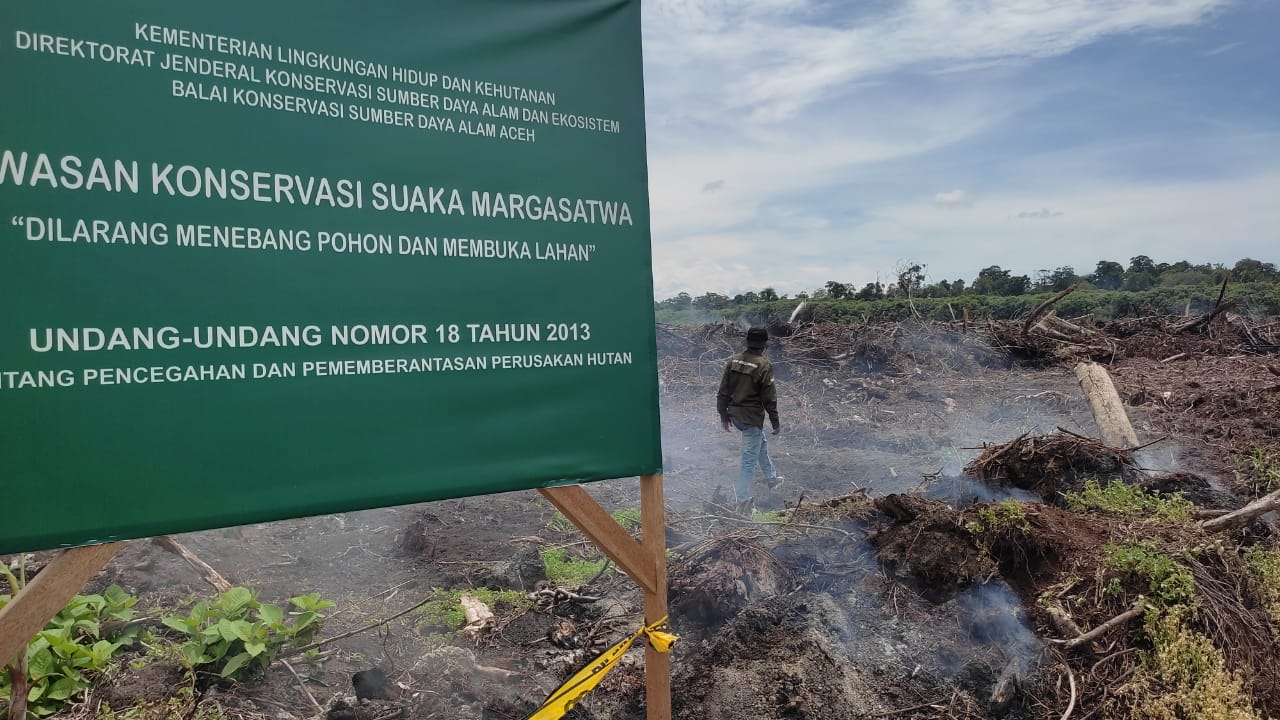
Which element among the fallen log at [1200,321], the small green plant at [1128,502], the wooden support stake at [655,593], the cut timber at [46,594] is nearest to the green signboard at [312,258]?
the cut timber at [46,594]

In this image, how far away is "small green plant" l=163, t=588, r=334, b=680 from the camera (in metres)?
4.17

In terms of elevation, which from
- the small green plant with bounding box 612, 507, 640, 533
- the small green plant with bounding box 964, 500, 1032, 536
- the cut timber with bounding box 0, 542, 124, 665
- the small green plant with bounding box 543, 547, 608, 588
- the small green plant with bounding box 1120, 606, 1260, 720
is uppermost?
the cut timber with bounding box 0, 542, 124, 665

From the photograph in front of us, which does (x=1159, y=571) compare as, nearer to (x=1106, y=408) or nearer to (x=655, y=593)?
(x=655, y=593)

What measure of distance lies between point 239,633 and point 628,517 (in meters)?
3.94

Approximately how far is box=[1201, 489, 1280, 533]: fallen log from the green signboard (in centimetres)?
536

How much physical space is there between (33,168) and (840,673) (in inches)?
176

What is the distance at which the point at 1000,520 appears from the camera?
5582 mm

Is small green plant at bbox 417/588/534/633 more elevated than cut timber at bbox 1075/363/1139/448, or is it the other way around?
cut timber at bbox 1075/363/1139/448

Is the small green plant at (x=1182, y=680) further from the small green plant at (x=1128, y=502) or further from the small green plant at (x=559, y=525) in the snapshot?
the small green plant at (x=559, y=525)

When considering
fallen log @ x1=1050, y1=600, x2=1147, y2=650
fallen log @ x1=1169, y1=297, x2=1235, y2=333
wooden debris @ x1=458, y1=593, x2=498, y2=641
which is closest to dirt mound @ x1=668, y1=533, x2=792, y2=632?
wooden debris @ x1=458, y1=593, x2=498, y2=641

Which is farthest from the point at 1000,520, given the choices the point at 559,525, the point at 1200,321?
the point at 1200,321

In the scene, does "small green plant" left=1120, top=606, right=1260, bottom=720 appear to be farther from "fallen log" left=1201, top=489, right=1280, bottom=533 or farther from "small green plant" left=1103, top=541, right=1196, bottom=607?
"fallen log" left=1201, top=489, right=1280, bottom=533

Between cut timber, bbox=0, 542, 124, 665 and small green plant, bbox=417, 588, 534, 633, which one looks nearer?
cut timber, bbox=0, 542, 124, 665

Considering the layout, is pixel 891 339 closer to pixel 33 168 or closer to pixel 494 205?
pixel 494 205
